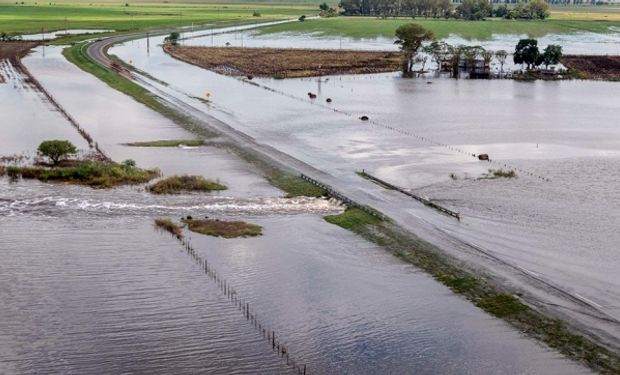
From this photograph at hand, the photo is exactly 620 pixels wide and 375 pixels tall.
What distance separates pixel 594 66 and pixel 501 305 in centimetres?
8516

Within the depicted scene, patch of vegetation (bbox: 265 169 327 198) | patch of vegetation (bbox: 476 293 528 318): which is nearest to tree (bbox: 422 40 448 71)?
patch of vegetation (bbox: 265 169 327 198)

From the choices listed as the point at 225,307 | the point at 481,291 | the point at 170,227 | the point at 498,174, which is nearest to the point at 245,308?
the point at 225,307

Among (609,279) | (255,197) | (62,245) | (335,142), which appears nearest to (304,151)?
(335,142)

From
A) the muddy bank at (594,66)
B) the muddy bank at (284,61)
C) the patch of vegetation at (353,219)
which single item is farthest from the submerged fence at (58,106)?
the muddy bank at (594,66)

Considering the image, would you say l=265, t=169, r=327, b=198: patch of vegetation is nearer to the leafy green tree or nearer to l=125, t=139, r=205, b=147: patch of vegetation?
l=125, t=139, r=205, b=147: patch of vegetation

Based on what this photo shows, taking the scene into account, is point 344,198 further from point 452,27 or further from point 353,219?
point 452,27

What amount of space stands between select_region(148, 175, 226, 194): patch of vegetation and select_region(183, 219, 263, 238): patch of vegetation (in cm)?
Result: 526

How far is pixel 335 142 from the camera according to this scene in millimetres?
55469

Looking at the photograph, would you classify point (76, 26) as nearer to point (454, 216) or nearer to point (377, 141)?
point (377, 141)

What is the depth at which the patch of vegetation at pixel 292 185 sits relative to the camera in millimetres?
41875

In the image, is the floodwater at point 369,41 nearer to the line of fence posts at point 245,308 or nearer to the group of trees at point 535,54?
the group of trees at point 535,54

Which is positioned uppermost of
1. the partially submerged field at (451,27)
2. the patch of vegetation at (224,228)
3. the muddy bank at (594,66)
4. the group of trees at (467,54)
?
the partially submerged field at (451,27)

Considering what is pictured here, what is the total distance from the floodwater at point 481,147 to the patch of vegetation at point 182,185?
6870mm

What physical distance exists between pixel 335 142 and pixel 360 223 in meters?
19.1
